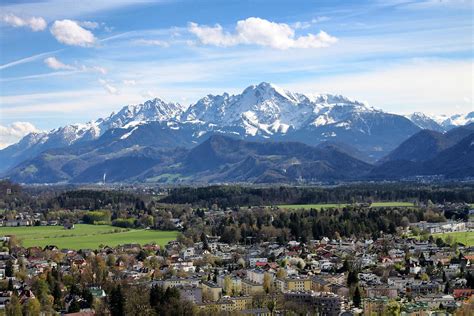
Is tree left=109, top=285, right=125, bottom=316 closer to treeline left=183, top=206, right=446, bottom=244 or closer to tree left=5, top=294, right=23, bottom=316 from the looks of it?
tree left=5, top=294, right=23, bottom=316

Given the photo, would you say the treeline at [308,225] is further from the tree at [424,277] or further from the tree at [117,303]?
the tree at [117,303]

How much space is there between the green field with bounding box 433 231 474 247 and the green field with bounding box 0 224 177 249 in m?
25.6

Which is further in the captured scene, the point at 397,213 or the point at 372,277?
the point at 397,213

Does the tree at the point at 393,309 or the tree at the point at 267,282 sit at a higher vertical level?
the tree at the point at 267,282

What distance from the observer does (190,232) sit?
3435 inches

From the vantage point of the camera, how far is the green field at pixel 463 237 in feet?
252

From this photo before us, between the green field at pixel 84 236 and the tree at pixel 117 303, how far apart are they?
33149 mm

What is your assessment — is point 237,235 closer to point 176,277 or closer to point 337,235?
point 337,235

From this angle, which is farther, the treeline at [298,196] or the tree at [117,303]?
the treeline at [298,196]

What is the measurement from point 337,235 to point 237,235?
30.9 feet

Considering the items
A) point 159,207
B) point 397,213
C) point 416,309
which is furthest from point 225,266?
point 159,207

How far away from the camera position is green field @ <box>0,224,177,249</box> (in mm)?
81188

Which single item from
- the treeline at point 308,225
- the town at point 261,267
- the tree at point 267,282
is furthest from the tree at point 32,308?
the treeline at point 308,225

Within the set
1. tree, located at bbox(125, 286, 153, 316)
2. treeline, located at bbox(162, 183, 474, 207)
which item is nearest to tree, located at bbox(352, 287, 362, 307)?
tree, located at bbox(125, 286, 153, 316)
